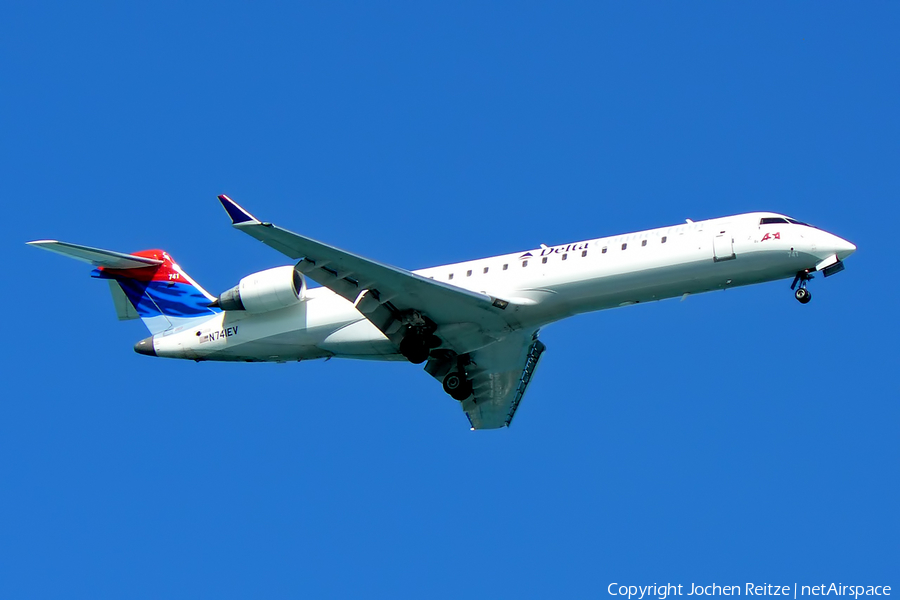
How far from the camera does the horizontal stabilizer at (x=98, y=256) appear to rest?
71.7 feet

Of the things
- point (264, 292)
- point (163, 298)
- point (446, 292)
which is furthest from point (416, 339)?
point (163, 298)

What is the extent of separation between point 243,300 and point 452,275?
441 centimetres

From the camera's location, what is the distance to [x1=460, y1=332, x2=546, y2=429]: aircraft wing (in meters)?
24.2

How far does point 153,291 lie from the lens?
25.3m

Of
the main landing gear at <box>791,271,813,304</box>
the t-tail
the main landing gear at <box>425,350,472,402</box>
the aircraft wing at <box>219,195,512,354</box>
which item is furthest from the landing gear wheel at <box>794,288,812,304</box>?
the t-tail

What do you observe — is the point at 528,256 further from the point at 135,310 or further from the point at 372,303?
the point at 135,310

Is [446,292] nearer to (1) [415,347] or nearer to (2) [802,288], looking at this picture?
(1) [415,347]

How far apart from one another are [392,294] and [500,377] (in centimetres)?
484

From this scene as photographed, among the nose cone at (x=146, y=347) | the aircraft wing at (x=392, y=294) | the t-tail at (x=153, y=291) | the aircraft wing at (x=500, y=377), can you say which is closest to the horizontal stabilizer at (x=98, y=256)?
the t-tail at (x=153, y=291)

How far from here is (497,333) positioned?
22.8m

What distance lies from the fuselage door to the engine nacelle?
8403 mm

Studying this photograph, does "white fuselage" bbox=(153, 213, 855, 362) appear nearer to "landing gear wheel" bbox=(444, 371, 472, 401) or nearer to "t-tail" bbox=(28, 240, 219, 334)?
"landing gear wheel" bbox=(444, 371, 472, 401)

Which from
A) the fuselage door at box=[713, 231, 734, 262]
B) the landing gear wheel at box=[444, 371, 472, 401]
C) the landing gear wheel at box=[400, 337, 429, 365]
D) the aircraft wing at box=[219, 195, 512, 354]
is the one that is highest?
the fuselage door at box=[713, 231, 734, 262]

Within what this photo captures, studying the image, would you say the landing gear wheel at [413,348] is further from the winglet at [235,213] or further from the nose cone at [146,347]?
the nose cone at [146,347]
